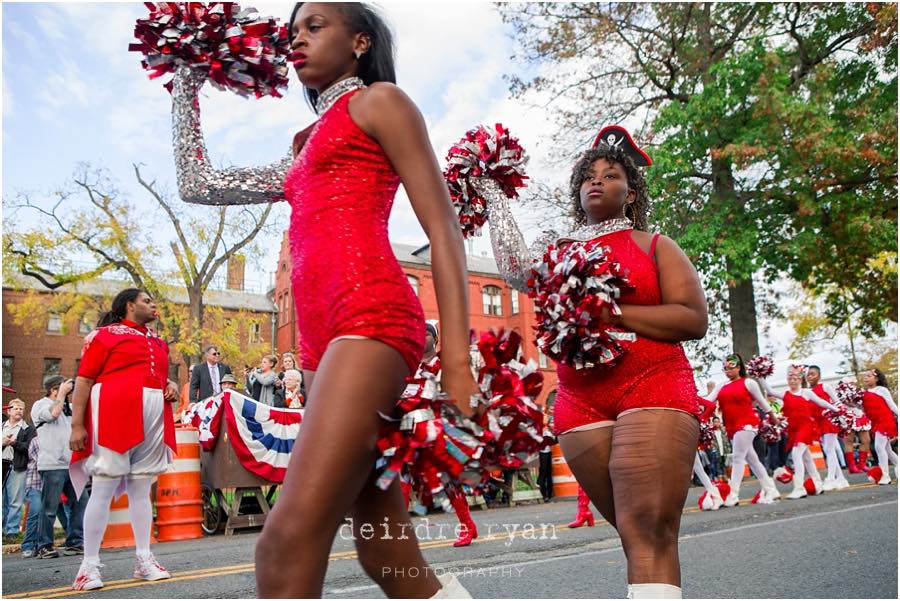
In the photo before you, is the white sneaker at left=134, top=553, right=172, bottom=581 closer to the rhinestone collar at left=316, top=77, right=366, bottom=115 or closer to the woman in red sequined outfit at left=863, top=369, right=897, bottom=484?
the rhinestone collar at left=316, top=77, right=366, bottom=115

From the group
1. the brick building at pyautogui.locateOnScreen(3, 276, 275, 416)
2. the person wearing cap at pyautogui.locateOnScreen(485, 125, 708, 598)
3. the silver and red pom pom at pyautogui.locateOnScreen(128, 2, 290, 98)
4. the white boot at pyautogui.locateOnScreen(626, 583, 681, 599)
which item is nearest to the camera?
the silver and red pom pom at pyautogui.locateOnScreen(128, 2, 290, 98)

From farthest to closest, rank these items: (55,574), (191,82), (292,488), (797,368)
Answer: (797,368) → (55,574) → (191,82) → (292,488)

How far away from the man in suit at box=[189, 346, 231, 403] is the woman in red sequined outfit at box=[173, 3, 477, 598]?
10095 millimetres

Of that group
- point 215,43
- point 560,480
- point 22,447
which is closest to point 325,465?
point 215,43

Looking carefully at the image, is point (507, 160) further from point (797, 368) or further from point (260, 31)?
point (797, 368)

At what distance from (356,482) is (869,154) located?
17408 millimetres

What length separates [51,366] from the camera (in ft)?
137

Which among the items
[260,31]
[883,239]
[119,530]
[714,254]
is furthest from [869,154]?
[260,31]

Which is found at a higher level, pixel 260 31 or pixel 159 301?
pixel 159 301

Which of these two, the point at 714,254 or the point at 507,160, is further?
the point at 714,254

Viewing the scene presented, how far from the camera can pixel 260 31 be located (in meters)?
2.49

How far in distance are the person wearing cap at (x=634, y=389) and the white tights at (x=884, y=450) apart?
1377 centimetres

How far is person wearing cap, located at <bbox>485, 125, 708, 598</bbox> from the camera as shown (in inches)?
112


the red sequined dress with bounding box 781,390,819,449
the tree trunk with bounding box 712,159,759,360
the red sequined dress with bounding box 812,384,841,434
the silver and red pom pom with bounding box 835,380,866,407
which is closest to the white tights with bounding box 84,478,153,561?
the red sequined dress with bounding box 781,390,819,449
